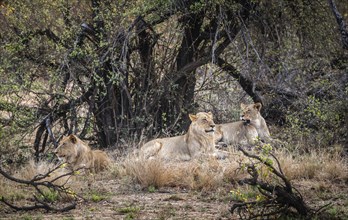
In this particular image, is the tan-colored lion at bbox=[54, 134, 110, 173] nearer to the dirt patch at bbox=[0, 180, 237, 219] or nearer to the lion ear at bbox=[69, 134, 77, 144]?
the lion ear at bbox=[69, 134, 77, 144]

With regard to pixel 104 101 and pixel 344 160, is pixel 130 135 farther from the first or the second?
pixel 344 160

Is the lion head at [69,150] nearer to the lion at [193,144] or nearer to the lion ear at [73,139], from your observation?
the lion ear at [73,139]

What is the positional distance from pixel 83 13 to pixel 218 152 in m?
4.26

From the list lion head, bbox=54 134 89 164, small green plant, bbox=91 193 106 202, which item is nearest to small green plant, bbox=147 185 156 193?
small green plant, bbox=91 193 106 202

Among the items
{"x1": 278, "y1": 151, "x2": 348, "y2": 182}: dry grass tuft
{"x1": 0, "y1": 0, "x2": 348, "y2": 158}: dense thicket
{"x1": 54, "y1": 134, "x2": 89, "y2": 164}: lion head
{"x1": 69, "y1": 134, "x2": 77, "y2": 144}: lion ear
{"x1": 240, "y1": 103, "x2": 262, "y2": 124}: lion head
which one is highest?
{"x1": 0, "y1": 0, "x2": 348, "y2": 158}: dense thicket

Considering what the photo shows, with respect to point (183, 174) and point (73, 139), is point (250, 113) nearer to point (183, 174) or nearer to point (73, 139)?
point (73, 139)

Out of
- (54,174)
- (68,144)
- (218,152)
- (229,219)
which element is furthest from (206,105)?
(229,219)

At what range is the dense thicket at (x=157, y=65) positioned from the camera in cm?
1359

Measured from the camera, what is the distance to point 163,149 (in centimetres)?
1351

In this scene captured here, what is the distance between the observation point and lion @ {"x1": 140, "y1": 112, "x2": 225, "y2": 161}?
13445 millimetres

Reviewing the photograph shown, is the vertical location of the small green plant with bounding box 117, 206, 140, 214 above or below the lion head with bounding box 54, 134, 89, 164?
below

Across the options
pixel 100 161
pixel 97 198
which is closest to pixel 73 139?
pixel 100 161

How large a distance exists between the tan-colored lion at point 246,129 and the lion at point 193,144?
5.34 feet

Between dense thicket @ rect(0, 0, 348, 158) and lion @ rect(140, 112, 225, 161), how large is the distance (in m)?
0.73
